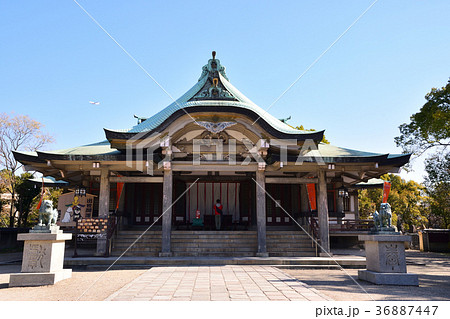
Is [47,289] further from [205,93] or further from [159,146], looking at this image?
[205,93]

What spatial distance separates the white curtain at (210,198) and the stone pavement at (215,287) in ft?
28.7

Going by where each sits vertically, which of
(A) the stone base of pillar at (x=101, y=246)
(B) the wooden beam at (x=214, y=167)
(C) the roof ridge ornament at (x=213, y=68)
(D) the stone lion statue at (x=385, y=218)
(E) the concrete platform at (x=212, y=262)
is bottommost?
(E) the concrete platform at (x=212, y=262)

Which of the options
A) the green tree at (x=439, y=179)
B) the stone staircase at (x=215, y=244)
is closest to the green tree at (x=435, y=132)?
the green tree at (x=439, y=179)

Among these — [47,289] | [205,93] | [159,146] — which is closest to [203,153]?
[159,146]

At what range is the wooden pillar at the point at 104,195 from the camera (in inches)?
478

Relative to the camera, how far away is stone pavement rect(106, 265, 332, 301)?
541 cm

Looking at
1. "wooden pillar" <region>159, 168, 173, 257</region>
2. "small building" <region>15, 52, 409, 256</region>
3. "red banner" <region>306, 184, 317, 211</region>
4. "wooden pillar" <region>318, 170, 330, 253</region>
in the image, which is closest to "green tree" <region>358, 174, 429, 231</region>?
"small building" <region>15, 52, 409, 256</region>

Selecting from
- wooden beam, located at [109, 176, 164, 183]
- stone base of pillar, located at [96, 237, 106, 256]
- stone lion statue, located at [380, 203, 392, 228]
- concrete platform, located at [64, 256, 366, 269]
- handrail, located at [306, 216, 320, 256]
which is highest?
wooden beam, located at [109, 176, 164, 183]

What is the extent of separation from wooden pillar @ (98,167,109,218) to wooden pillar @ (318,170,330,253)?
26.4 feet

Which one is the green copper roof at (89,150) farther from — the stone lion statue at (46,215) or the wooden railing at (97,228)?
the stone lion statue at (46,215)

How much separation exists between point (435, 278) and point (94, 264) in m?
10.1

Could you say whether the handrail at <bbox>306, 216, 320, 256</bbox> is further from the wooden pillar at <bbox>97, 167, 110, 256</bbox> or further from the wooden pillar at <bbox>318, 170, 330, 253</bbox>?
the wooden pillar at <bbox>97, 167, 110, 256</bbox>

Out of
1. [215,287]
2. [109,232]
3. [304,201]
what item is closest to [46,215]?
[215,287]
